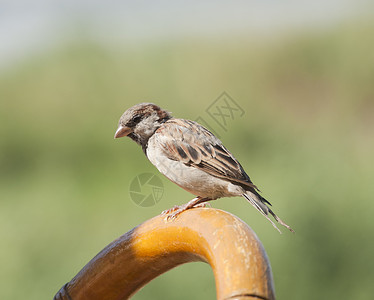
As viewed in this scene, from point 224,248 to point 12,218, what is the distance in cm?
538

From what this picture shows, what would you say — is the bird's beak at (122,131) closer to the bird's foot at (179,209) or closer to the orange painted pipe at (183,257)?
the bird's foot at (179,209)

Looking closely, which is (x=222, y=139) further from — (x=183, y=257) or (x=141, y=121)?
(x=183, y=257)

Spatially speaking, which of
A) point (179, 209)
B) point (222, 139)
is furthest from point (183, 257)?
point (222, 139)

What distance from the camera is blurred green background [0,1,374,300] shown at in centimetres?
473

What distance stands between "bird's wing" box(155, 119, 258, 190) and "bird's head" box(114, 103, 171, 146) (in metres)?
0.03

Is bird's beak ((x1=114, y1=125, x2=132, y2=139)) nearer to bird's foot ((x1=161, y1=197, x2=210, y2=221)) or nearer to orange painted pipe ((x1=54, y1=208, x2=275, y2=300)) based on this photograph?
bird's foot ((x1=161, y1=197, x2=210, y2=221))

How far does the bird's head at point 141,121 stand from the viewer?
2174mm

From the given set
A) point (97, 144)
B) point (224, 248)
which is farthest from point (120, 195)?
point (224, 248)

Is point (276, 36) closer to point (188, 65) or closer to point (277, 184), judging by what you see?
point (188, 65)

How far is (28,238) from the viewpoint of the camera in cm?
569

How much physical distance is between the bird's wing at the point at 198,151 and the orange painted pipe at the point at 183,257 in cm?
60

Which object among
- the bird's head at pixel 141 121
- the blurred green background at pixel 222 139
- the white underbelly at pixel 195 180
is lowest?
the blurred green background at pixel 222 139

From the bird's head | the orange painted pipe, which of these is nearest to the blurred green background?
the bird's head

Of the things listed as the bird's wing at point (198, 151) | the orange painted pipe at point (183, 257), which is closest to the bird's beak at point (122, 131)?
the bird's wing at point (198, 151)
